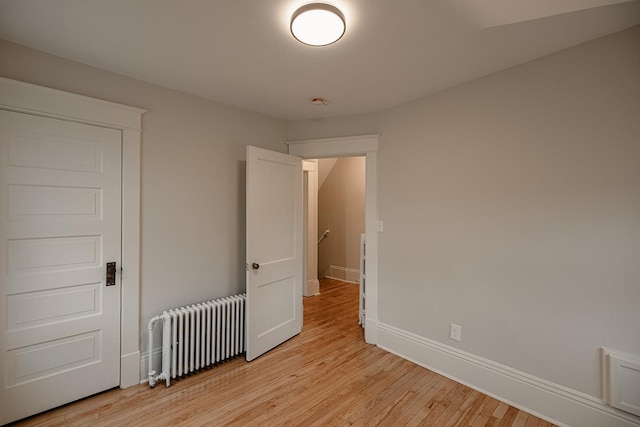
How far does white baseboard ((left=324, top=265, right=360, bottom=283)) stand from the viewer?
5.55 metres

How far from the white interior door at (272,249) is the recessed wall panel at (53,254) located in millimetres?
1169

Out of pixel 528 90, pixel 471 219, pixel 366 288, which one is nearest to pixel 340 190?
pixel 366 288

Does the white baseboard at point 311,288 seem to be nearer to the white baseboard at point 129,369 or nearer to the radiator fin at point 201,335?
the radiator fin at point 201,335

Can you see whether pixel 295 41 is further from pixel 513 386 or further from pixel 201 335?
pixel 513 386

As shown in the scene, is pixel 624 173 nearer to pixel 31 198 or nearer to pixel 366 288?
pixel 366 288

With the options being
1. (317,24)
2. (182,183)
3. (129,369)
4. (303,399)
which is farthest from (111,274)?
(317,24)

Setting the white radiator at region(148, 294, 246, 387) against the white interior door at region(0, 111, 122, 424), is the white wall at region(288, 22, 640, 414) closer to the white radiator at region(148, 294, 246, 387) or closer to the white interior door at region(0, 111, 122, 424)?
the white radiator at region(148, 294, 246, 387)

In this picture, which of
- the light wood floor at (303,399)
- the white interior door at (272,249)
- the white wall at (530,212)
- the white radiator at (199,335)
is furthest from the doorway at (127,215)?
the white wall at (530,212)

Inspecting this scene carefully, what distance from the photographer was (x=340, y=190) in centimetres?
578

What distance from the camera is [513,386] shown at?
2109 millimetres

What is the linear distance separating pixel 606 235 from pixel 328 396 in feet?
7.04

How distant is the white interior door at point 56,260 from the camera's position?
1.85 meters

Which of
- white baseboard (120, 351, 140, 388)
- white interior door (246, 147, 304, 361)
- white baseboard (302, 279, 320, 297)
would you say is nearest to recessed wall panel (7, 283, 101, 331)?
white baseboard (120, 351, 140, 388)

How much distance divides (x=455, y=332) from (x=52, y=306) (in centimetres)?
305
